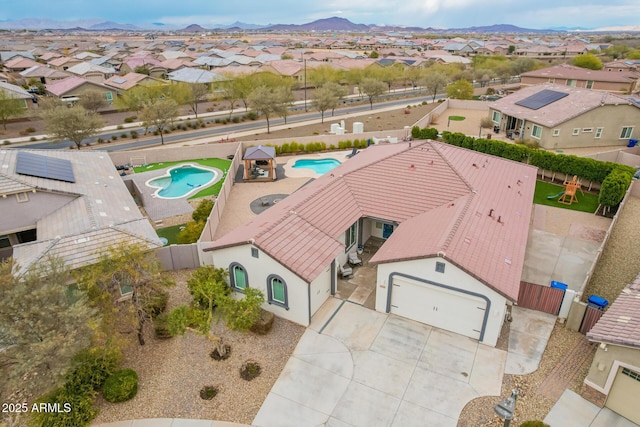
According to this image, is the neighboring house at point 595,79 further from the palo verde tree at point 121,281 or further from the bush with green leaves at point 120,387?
the bush with green leaves at point 120,387

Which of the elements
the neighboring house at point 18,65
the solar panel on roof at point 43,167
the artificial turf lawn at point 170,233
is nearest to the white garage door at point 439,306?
the artificial turf lawn at point 170,233

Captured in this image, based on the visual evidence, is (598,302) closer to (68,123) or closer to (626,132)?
(626,132)

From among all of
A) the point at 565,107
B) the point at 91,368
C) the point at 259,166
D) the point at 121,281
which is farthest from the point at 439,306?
the point at 565,107

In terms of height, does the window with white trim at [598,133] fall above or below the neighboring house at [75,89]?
below

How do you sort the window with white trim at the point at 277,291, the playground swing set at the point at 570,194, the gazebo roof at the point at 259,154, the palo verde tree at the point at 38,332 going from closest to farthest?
the palo verde tree at the point at 38,332 → the window with white trim at the point at 277,291 → the playground swing set at the point at 570,194 → the gazebo roof at the point at 259,154

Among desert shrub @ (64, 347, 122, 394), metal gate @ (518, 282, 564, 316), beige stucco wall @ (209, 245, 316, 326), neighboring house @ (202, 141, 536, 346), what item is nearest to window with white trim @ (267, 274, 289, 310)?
neighboring house @ (202, 141, 536, 346)

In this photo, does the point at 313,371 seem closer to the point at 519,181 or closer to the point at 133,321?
the point at 133,321

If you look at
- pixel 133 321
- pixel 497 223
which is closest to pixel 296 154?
pixel 497 223

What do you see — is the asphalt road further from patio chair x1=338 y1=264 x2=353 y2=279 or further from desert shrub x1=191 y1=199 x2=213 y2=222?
patio chair x1=338 y1=264 x2=353 y2=279
